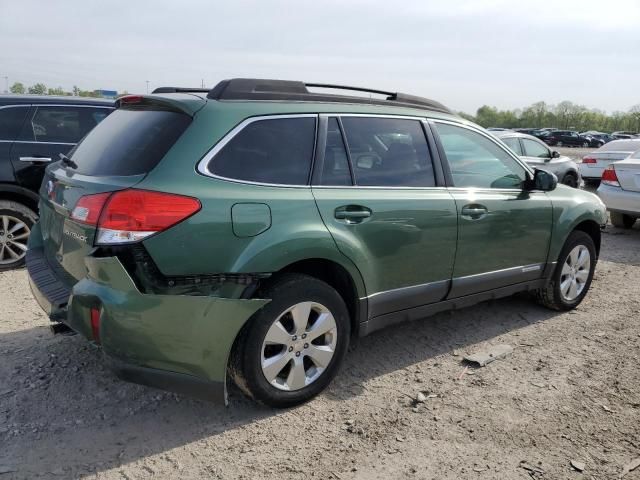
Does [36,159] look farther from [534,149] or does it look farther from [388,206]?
[534,149]

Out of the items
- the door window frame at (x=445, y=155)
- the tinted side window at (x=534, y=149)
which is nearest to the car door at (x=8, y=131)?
the door window frame at (x=445, y=155)

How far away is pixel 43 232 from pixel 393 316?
2303 mm

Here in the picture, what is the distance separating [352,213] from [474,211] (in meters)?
1.12

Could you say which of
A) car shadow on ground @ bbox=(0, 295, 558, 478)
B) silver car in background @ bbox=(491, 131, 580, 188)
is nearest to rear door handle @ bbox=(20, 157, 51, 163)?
car shadow on ground @ bbox=(0, 295, 558, 478)

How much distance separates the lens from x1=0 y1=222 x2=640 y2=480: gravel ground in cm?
277

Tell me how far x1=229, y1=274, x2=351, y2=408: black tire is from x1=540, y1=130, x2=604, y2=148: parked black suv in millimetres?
58100

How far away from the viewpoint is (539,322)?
481cm

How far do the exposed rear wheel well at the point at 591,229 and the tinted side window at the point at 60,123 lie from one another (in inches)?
192

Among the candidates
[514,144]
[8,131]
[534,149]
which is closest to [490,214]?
[8,131]

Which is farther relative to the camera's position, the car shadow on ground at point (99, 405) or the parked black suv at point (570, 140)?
the parked black suv at point (570, 140)

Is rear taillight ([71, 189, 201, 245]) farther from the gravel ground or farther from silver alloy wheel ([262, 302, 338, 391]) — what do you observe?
the gravel ground

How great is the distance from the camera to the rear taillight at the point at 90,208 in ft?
9.09

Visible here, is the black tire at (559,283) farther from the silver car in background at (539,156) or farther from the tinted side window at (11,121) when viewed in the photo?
the silver car in background at (539,156)

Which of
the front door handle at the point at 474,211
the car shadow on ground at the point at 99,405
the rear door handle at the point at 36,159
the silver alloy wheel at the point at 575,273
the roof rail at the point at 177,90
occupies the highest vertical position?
the roof rail at the point at 177,90
